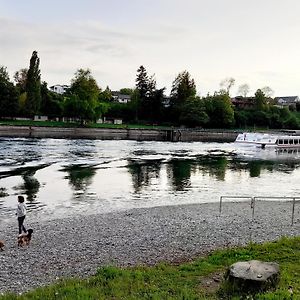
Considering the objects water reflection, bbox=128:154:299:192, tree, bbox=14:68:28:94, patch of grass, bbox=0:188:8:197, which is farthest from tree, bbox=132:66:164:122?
patch of grass, bbox=0:188:8:197

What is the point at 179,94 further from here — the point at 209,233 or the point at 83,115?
the point at 209,233

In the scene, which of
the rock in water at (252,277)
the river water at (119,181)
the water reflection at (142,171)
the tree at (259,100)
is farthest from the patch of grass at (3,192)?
the tree at (259,100)

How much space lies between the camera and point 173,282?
12219mm

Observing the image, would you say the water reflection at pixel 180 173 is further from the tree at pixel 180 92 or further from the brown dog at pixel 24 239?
the tree at pixel 180 92

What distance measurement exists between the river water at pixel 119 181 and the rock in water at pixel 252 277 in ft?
58.2

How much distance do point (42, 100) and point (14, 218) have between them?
405 feet

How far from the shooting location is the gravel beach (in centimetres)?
1482

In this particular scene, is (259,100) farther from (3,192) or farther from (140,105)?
(3,192)

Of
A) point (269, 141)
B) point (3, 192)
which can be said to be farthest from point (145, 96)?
point (3, 192)

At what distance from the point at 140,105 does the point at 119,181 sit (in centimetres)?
11875

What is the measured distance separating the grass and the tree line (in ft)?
390

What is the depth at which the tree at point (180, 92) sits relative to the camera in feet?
519

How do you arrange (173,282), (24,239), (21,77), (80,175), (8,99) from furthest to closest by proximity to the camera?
(21,77), (8,99), (80,175), (24,239), (173,282)

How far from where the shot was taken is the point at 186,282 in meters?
12.1
